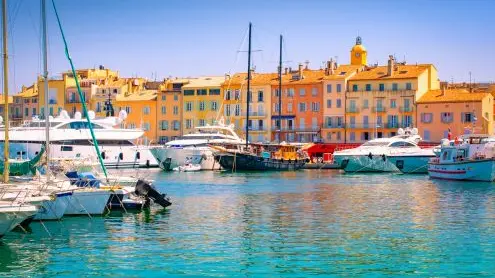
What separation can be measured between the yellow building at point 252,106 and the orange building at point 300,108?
3.09 feet

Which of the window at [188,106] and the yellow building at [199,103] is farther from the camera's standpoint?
the window at [188,106]

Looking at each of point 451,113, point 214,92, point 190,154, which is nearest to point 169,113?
Answer: point 214,92

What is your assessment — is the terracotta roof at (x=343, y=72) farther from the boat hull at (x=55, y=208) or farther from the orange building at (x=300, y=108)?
the boat hull at (x=55, y=208)

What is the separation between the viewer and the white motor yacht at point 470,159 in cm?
5759

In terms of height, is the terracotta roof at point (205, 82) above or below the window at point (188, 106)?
above

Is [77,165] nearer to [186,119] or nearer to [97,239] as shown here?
[97,239]

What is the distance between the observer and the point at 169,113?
11275 centimetres

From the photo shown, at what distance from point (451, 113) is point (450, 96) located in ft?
7.48

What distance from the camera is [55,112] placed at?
380 feet

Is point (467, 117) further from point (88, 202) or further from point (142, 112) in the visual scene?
point (88, 202)

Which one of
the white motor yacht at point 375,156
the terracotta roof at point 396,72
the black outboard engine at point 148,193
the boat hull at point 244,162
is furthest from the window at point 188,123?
the black outboard engine at point 148,193

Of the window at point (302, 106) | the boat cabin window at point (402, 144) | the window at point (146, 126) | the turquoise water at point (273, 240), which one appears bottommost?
the turquoise water at point (273, 240)

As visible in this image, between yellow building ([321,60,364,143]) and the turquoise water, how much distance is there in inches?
2265

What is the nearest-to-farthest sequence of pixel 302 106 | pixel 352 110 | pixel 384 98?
1. pixel 384 98
2. pixel 352 110
3. pixel 302 106
